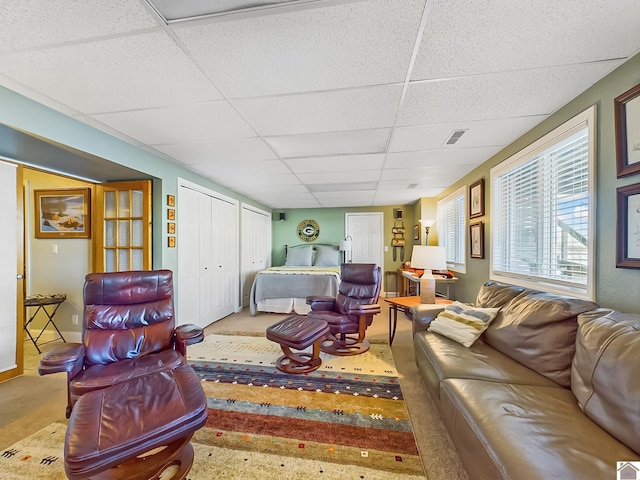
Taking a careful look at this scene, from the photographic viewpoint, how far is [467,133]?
7.68 feet

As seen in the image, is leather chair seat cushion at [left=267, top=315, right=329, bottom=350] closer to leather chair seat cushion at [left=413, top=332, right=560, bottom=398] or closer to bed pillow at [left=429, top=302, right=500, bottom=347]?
leather chair seat cushion at [left=413, top=332, right=560, bottom=398]

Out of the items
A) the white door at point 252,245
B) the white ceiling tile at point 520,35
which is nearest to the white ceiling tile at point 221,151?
the white ceiling tile at point 520,35

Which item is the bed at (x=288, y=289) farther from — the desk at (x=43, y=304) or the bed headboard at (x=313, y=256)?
the desk at (x=43, y=304)

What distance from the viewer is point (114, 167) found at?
2.67 metres

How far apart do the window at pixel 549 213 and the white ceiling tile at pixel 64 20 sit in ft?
8.86

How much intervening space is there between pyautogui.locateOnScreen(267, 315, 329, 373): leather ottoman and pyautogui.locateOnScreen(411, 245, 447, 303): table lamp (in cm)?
130

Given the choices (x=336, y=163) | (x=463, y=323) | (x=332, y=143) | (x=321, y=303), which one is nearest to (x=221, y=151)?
(x=332, y=143)

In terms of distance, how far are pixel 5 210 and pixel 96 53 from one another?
79.9 inches

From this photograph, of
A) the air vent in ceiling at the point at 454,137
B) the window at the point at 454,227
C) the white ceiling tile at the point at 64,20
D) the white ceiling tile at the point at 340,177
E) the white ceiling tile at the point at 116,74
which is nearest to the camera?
the white ceiling tile at the point at 64,20

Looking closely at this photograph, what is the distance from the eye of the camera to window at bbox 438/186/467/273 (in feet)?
12.9

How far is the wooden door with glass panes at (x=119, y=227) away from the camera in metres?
3.12

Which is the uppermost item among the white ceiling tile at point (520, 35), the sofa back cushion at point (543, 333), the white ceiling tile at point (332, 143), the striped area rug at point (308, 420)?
the white ceiling tile at point (520, 35)

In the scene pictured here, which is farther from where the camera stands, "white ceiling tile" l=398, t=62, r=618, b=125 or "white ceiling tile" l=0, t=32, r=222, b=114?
"white ceiling tile" l=398, t=62, r=618, b=125

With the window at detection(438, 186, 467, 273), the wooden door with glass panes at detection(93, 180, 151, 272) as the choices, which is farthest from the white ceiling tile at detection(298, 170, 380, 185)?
the wooden door with glass panes at detection(93, 180, 151, 272)
